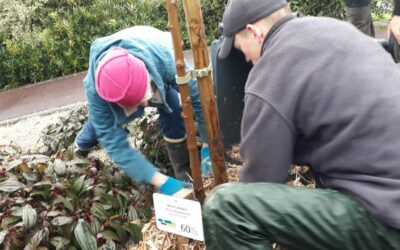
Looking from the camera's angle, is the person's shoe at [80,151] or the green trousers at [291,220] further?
the person's shoe at [80,151]

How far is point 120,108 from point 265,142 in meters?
1.14

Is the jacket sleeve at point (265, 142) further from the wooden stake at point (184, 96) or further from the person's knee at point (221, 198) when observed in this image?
the wooden stake at point (184, 96)

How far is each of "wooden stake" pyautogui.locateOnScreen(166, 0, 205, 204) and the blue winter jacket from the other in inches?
18.9

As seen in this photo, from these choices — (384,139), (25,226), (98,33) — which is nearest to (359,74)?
(384,139)

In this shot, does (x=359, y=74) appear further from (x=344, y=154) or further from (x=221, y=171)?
(x=221, y=171)

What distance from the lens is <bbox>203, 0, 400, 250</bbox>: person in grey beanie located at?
5.57 ft

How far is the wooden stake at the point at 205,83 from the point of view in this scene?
202 cm

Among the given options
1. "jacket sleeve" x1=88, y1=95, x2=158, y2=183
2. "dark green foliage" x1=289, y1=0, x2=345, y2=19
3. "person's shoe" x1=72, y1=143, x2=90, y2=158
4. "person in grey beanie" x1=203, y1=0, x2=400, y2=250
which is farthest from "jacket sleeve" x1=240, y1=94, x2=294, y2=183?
"dark green foliage" x1=289, y1=0, x2=345, y2=19

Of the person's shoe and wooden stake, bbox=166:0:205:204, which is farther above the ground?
wooden stake, bbox=166:0:205:204

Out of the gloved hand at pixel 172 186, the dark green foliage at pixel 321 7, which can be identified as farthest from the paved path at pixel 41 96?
the gloved hand at pixel 172 186

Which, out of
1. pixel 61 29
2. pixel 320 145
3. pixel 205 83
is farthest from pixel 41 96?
pixel 320 145

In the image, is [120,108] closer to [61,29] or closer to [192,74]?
[192,74]

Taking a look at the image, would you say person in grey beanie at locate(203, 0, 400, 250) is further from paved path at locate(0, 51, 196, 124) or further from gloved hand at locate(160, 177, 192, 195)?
paved path at locate(0, 51, 196, 124)

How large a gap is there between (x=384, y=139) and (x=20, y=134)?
4.26 meters
